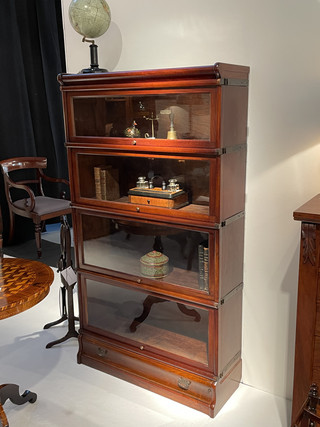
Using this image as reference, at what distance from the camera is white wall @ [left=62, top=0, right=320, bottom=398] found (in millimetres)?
2248

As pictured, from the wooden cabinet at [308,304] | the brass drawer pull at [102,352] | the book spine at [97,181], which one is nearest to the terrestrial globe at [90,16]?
the book spine at [97,181]

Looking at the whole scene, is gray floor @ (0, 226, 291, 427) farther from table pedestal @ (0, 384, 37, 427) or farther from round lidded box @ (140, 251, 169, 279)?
round lidded box @ (140, 251, 169, 279)

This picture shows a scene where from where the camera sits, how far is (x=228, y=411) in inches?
98.5

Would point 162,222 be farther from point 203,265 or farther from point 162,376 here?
point 162,376

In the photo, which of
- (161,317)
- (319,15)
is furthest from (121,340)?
(319,15)

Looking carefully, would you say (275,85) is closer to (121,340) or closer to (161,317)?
(161,317)

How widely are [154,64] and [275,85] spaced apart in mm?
789

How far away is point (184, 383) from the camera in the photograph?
253cm

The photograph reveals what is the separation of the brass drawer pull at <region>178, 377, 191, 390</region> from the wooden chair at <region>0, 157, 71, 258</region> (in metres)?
2.67

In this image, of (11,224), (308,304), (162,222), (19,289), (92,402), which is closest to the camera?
(308,304)

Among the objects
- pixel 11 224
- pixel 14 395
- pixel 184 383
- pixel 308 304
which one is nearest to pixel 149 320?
pixel 184 383

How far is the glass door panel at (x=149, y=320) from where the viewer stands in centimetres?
255

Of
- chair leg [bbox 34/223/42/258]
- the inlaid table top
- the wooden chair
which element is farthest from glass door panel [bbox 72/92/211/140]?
chair leg [bbox 34/223/42/258]

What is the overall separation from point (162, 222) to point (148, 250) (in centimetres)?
27
